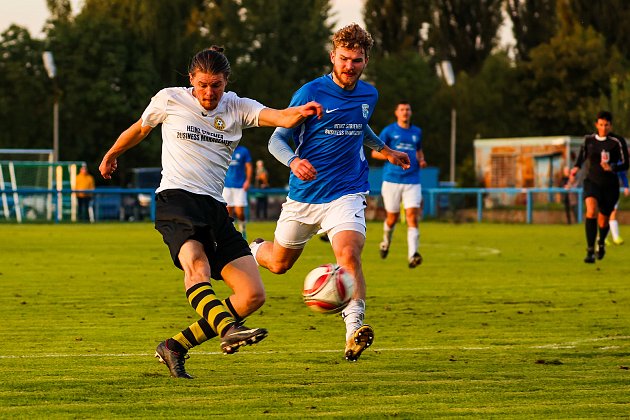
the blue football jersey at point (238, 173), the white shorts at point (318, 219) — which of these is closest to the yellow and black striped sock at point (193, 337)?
the white shorts at point (318, 219)

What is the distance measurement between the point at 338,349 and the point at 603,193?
1194 centimetres

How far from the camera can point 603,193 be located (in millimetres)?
21203

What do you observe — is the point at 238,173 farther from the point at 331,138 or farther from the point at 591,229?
the point at 331,138

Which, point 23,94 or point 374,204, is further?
point 23,94

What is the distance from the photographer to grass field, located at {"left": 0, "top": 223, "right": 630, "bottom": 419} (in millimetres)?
7418

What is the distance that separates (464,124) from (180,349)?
221 ft

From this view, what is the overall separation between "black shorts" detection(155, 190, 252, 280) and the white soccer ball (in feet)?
2.26

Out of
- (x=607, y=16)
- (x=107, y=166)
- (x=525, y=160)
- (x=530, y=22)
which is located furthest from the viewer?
(x=530, y=22)

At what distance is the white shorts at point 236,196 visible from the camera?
28922 mm

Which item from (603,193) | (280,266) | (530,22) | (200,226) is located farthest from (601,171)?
(530,22)

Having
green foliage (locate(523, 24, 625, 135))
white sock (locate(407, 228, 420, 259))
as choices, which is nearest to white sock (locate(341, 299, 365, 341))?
white sock (locate(407, 228, 420, 259))

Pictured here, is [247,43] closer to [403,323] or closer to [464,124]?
[464,124]

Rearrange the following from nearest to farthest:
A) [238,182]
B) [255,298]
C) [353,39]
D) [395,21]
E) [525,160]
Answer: [255,298] < [353,39] < [238,182] < [525,160] < [395,21]

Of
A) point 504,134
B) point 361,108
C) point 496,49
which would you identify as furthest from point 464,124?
point 361,108
